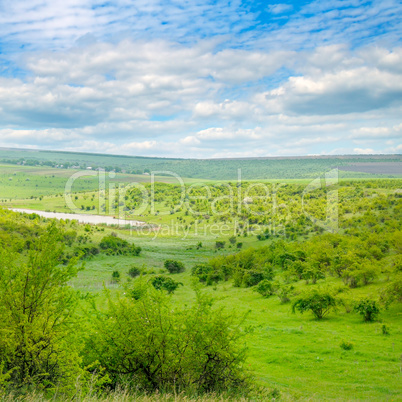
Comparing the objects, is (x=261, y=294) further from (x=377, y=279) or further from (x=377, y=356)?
(x=377, y=356)

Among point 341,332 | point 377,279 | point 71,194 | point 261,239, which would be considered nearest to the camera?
point 341,332

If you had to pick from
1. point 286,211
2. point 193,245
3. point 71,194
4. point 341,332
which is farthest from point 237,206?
point 341,332

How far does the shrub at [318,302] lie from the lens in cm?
2138

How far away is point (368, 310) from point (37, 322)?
18409mm

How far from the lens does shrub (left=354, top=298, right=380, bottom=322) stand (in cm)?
1972

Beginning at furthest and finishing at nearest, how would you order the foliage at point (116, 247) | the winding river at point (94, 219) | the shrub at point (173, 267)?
1. the winding river at point (94, 219)
2. the foliage at point (116, 247)
3. the shrub at point (173, 267)

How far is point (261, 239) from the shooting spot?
71.4 meters

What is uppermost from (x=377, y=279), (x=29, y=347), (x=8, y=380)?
(x=29, y=347)

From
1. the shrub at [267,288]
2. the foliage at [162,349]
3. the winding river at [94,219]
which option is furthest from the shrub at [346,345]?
the winding river at [94,219]

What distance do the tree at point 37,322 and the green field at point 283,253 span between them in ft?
8.26

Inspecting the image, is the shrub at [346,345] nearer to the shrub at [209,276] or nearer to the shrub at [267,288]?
the shrub at [267,288]

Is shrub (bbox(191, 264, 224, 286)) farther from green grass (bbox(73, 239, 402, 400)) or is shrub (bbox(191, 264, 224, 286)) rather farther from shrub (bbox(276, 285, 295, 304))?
shrub (bbox(276, 285, 295, 304))

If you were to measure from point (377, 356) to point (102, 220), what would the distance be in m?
103

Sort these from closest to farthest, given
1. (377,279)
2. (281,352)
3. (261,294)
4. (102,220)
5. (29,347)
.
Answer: (29,347), (281,352), (377,279), (261,294), (102,220)
